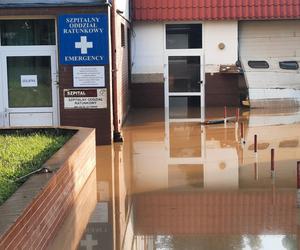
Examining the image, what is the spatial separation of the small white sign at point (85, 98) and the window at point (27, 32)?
122cm

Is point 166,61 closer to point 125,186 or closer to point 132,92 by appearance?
point 132,92

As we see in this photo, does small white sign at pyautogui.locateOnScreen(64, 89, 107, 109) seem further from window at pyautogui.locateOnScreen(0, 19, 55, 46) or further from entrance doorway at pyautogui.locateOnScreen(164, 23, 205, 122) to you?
entrance doorway at pyautogui.locateOnScreen(164, 23, 205, 122)

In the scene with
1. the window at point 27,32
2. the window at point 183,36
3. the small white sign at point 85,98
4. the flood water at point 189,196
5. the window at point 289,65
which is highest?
the window at point 183,36

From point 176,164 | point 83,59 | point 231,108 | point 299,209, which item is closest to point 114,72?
point 83,59

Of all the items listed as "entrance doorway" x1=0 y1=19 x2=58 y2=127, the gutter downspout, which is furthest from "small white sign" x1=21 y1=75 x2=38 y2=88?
the gutter downspout

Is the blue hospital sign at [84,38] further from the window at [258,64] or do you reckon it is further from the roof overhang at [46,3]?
the window at [258,64]

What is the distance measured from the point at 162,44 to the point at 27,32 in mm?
8666

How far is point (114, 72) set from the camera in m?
13.9

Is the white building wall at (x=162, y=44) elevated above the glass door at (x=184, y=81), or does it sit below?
above

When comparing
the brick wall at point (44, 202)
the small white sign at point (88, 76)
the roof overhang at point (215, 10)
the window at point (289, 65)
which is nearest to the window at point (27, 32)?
the small white sign at point (88, 76)

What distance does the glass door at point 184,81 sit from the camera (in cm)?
2181

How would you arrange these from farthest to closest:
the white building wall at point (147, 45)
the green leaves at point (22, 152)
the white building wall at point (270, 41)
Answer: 1. the white building wall at point (270, 41)
2. the white building wall at point (147, 45)
3. the green leaves at point (22, 152)

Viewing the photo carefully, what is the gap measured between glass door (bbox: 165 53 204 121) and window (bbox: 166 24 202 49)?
33cm

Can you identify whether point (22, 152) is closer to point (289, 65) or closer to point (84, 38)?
point (84, 38)
